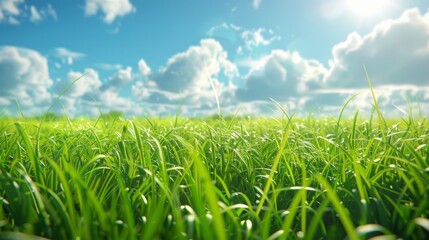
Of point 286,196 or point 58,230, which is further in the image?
point 286,196

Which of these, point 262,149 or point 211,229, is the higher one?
point 262,149

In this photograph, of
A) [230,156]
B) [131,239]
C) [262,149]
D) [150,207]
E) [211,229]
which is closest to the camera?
[131,239]

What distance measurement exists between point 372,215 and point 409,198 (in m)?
0.25

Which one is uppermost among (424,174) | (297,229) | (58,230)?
(424,174)

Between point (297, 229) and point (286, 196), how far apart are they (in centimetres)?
28

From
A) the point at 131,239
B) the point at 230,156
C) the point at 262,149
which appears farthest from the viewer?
the point at 262,149

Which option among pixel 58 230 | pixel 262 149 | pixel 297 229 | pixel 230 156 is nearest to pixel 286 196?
pixel 297 229

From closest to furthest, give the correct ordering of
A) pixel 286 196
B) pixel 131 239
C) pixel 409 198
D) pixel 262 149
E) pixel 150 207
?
1. pixel 131 239
2. pixel 150 207
3. pixel 409 198
4. pixel 286 196
5. pixel 262 149

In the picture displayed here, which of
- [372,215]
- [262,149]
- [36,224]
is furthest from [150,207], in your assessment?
[262,149]

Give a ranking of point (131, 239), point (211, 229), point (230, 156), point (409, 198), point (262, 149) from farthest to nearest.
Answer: point (262, 149)
point (230, 156)
point (409, 198)
point (211, 229)
point (131, 239)

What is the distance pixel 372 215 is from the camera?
1382 mm

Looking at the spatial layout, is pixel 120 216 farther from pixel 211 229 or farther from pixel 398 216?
pixel 398 216

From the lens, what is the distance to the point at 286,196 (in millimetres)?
1729

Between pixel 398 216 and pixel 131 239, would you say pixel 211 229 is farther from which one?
pixel 398 216
